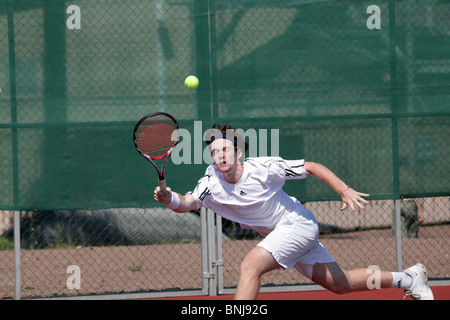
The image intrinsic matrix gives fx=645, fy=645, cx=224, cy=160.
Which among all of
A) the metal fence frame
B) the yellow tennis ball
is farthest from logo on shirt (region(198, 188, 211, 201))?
the yellow tennis ball

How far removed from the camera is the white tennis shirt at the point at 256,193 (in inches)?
147

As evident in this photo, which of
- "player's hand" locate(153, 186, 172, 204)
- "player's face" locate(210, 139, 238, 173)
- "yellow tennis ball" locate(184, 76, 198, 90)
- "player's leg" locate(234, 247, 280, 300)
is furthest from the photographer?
"yellow tennis ball" locate(184, 76, 198, 90)

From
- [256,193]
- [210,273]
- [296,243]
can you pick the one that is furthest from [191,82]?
[296,243]

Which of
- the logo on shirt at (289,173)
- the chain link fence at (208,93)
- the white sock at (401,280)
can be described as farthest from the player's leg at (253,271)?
the chain link fence at (208,93)

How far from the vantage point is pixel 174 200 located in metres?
3.64

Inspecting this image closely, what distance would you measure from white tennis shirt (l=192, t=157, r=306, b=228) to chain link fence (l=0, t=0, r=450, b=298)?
1436mm

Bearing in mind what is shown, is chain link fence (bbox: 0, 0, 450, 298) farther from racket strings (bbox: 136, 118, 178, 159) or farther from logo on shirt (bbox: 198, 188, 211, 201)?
logo on shirt (bbox: 198, 188, 211, 201)

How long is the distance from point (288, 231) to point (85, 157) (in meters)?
2.21

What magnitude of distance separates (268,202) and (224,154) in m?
0.38

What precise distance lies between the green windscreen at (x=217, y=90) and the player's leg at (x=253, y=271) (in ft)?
6.05

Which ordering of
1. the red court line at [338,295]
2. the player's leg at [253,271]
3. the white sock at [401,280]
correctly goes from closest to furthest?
the player's leg at [253,271], the white sock at [401,280], the red court line at [338,295]

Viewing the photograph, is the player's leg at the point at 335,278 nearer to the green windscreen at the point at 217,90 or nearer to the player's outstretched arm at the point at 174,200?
the player's outstretched arm at the point at 174,200

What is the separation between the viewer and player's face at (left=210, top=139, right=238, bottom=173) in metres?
3.69

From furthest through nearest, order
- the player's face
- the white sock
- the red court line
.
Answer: the red court line, the white sock, the player's face
